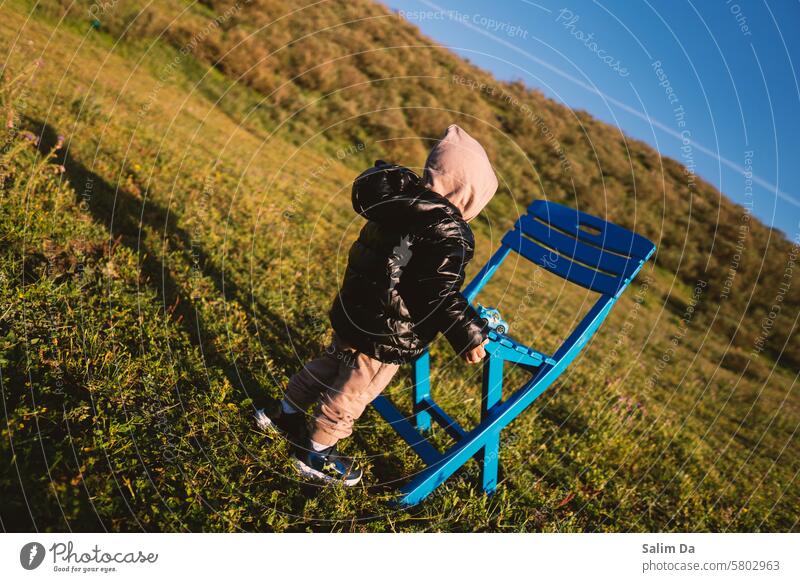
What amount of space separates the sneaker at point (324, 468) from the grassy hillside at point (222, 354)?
0.09 metres

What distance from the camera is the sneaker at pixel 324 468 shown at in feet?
11.0

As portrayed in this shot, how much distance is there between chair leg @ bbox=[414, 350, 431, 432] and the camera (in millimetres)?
4109

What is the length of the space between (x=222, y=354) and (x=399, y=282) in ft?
6.21

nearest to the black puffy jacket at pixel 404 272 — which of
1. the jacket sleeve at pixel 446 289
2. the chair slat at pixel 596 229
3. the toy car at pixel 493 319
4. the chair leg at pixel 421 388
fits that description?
the jacket sleeve at pixel 446 289

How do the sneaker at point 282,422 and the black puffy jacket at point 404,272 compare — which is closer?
the black puffy jacket at point 404,272

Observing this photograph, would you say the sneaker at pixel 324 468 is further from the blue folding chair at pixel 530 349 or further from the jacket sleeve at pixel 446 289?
the jacket sleeve at pixel 446 289

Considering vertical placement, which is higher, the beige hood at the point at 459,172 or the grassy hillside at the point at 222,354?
the beige hood at the point at 459,172

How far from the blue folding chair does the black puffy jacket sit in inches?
15.5

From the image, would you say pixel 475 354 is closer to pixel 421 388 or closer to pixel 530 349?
pixel 530 349

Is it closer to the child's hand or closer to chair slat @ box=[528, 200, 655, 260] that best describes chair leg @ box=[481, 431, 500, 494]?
the child's hand

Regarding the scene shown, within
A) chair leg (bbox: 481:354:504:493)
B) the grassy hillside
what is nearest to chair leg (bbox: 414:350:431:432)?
the grassy hillside

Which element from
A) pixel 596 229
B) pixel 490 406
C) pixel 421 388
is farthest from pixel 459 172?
pixel 421 388

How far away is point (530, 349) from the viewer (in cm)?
335

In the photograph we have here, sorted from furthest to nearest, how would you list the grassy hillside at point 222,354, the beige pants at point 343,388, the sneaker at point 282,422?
the sneaker at point 282,422 < the beige pants at point 343,388 < the grassy hillside at point 222,354
